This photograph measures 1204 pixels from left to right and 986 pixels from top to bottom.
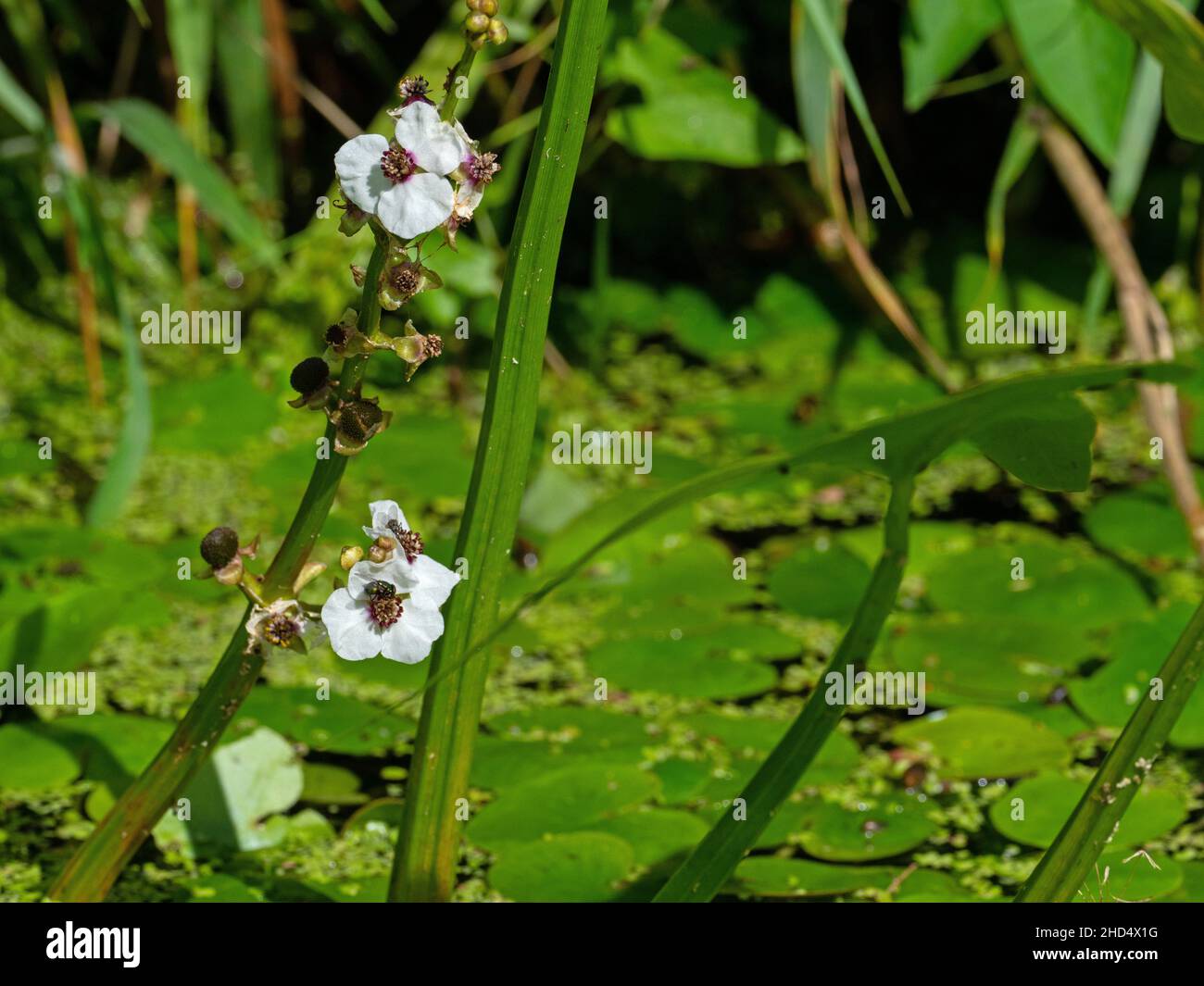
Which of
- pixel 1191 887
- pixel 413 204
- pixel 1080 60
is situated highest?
pixel 1080 60

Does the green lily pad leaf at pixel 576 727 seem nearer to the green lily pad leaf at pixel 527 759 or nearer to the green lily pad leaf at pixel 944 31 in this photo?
the green lily pad leaf at pixel 527 759

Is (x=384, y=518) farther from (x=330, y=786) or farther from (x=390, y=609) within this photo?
(x=330, y=786)

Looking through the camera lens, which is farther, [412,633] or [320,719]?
[320,719]

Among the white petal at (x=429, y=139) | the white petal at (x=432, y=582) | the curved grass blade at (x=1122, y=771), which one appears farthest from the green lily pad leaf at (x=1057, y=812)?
the white petal at (x=429, y=139)

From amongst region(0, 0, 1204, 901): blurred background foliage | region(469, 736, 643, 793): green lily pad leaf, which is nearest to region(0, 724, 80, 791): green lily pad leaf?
region(0, 0, 1204, 901): blurred background foliage

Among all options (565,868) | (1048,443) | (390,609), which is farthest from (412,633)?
(565,868)

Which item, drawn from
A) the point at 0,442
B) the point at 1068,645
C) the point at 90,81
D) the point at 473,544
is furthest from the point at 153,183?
the point at 473,544
